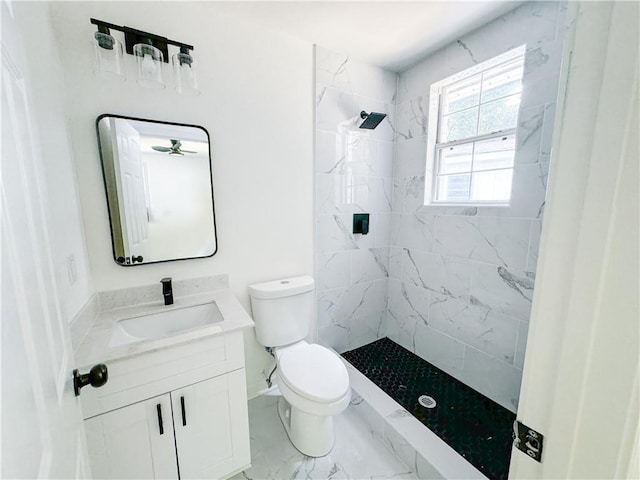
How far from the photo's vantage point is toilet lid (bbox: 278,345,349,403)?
1241 mm

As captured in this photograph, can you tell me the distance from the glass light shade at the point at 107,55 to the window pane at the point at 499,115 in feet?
6.67

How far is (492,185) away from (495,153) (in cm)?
20

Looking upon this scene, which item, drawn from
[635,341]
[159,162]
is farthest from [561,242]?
[159,162]

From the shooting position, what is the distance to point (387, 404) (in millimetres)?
1560

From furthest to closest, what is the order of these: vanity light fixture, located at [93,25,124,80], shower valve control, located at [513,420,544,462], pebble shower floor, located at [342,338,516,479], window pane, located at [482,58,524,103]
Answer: window pane, located at [482,58,524,103], pebble shower floor, located at [342,338,516,479], vanity light fixture, located at [93,25,124,80], shower valve control, located at [513,420,544,462]

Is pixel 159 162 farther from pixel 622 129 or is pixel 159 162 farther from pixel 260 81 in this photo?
pixel 622 129

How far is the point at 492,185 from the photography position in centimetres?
164

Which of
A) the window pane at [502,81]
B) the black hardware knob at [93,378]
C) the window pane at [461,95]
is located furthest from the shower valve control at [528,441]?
the window pane at [461,95]

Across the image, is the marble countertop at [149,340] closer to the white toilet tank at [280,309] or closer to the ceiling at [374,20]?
the white toilet tank at [280,309]

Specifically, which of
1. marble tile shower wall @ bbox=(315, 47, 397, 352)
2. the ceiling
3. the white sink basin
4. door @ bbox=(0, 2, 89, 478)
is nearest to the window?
the ceiling

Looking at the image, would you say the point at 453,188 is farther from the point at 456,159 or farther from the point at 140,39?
the point at 140,39

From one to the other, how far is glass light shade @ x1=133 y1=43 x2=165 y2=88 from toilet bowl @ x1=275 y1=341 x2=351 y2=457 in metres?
1.57

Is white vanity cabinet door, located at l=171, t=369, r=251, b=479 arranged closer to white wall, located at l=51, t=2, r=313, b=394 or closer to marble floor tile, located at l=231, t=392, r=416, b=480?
marble floor tile, located at l=231, t=392, r=416, b=480

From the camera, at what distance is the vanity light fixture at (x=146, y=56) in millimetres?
1104
